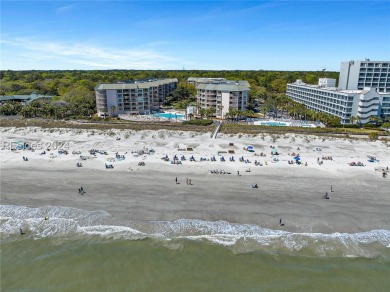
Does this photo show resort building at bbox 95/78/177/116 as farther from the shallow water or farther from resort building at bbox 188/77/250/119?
the shallow water

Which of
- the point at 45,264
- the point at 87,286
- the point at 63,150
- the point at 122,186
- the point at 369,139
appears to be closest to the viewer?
the point at 87,286

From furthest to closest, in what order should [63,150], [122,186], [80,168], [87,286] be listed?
[63,150] → [80,168] → [122,186] → [87,286]

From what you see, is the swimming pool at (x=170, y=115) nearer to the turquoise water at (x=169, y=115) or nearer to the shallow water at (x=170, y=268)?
the turquoise water at (x=169, y=115)

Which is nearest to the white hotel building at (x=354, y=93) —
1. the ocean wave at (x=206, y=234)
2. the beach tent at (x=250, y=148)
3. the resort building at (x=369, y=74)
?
the resort building at (x=369, y=74)

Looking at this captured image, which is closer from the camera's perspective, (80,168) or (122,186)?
(122,186)

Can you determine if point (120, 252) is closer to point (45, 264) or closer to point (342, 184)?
point (45, 264)

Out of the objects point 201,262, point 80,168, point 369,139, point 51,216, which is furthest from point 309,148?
point 51,216
